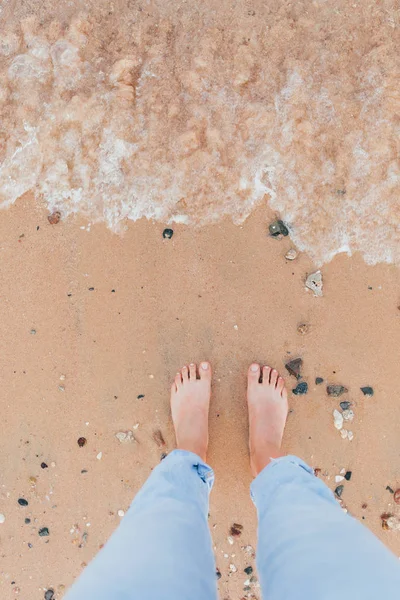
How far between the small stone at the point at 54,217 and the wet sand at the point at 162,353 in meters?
0.04

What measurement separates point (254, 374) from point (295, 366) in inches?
8.9

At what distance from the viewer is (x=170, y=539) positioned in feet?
5.55

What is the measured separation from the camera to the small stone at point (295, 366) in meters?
2.49

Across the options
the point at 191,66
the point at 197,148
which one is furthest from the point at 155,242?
the point at 191,66

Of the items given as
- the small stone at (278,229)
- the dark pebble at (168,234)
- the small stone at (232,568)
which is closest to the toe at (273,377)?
the small stone at (278,229)

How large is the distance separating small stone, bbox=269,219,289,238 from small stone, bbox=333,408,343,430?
994mm

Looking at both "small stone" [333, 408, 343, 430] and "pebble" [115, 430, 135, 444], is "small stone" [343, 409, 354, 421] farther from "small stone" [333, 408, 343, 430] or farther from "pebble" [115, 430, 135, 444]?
"pebble" [115, 430, 135, 444]

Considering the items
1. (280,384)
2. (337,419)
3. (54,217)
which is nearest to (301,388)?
(280,384)

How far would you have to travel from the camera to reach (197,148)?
2.49 meters

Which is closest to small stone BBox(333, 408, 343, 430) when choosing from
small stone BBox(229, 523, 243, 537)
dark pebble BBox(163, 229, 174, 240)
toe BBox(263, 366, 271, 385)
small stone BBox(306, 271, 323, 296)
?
toe BBox(263, 366, 271, 385)

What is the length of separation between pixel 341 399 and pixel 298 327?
0.45m

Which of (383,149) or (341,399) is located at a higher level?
(383,149)

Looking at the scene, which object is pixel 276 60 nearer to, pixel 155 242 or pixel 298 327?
pixel 155 242

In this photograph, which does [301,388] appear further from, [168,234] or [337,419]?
[168,234]
